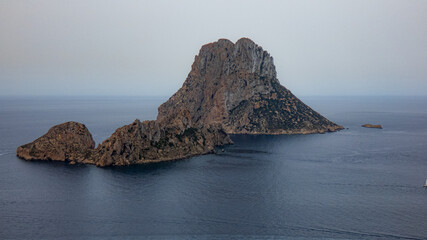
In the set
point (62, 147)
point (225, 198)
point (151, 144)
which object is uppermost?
point (151, 144)

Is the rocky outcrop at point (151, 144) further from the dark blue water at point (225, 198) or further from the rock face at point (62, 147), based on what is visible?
the rock face at point (62, 147)

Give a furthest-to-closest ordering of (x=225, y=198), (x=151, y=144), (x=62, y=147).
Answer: (x=151, y=144) → (x=62, y=147) → (x=225, y=198)

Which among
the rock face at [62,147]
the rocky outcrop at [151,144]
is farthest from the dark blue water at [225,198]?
the rocky outcrop at [151,144]

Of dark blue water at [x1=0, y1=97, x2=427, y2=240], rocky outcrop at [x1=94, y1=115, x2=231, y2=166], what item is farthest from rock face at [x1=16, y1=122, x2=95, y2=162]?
rocky outcrop at [x1=94, y1=115, x2=231, y2=166]

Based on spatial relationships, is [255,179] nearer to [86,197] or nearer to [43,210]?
[86,197]

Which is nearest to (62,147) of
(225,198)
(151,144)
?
(151,144)

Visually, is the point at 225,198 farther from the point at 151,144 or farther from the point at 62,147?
the point at 62,147

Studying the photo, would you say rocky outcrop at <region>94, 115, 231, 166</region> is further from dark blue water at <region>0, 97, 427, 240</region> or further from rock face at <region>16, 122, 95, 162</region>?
rock face at <region>16, 122, 95, 162</region>
